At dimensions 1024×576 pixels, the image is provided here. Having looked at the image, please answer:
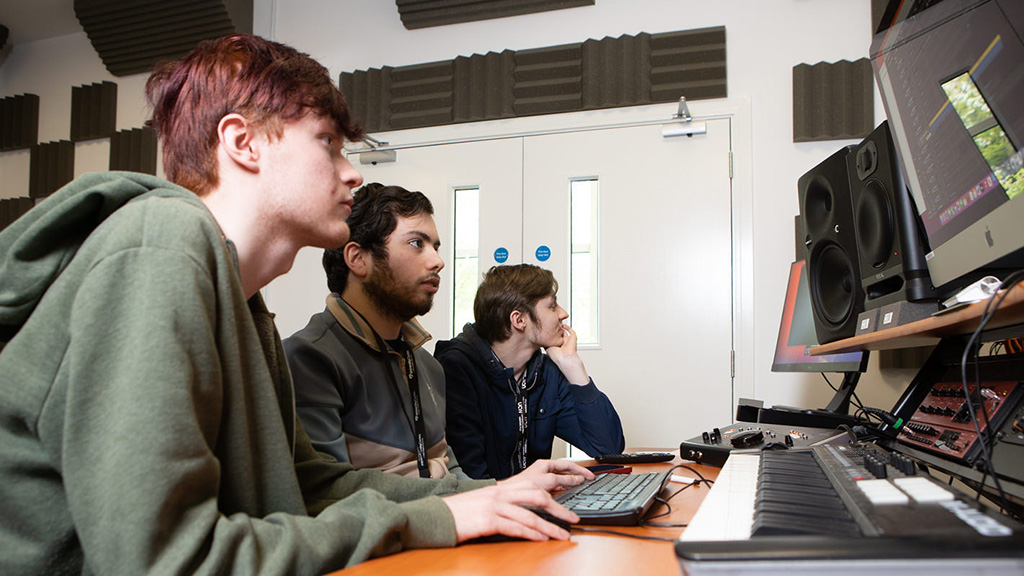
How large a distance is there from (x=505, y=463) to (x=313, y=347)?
0.96 m

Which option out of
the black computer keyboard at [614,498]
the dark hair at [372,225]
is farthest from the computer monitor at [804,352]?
the dark hair at [372,225]

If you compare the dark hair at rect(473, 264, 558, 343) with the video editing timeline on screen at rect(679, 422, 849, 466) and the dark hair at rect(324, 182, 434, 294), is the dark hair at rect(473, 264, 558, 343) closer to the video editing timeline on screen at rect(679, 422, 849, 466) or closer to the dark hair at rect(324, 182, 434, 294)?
the dark hair at rect(324, 182, 434, 294)

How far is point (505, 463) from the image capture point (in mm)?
2244

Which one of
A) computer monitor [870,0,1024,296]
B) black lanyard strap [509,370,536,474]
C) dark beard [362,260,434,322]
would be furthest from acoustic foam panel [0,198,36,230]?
computer monitor [870,0,1024,296]

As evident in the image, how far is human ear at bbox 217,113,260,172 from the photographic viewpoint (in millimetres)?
979

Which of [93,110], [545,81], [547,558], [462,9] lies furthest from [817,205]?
[93,110]

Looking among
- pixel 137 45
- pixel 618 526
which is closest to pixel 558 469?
pixel 618 526

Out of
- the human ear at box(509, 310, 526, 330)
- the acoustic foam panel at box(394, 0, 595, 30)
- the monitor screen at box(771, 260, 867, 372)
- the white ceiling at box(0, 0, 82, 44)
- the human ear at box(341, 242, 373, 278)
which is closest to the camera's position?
the human ear at box(341, 242, 373, 278)

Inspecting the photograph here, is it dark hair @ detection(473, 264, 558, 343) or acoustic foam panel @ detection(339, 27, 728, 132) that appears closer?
dark hair @ detection(473, 264, 558, 343)

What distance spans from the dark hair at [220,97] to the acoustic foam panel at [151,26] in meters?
2.86

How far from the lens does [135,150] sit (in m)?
3.85

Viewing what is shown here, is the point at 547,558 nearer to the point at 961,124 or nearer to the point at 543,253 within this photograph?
the point at 961,124

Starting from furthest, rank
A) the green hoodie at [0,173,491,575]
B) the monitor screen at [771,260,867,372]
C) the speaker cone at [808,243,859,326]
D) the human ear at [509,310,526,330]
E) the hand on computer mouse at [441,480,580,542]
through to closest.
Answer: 1. the human ear at [509,310,526,330]
2. the monitor screen at [771,260,867,372]
3. the speaker cone at [808,243,859,326]
4. the hand on computer mouse at [441,480,580,542]
5. the green hoodie at [0,173,491,575]

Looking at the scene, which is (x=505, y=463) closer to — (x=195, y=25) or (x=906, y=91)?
(x=906, y=91)
